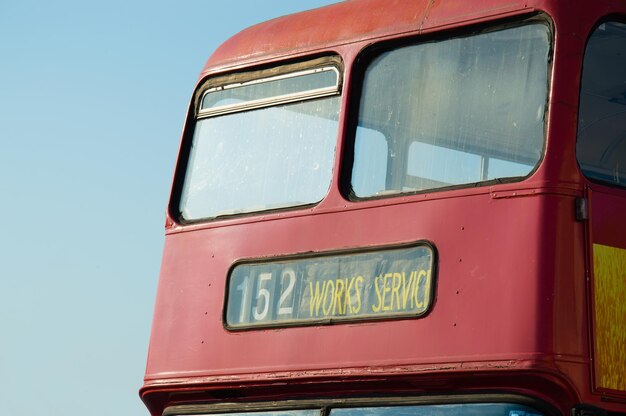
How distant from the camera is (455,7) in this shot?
6.52 metres

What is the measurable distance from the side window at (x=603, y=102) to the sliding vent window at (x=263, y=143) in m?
1.34

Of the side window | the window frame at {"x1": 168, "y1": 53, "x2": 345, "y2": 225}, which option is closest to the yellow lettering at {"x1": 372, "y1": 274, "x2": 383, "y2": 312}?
the window frame at {"x1": 168, "y1": 53, "x2": 345, "y2": 225}

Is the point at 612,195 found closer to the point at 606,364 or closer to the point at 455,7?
the point at 606,364

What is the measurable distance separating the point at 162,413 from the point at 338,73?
209 cm

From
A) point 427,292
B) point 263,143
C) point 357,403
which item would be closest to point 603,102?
point 427,292

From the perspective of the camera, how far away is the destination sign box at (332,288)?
620 cm

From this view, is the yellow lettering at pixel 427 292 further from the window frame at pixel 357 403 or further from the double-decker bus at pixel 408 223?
the window frame at pixel 357 403

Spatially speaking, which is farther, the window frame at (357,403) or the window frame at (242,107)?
the window frame at (242,107)

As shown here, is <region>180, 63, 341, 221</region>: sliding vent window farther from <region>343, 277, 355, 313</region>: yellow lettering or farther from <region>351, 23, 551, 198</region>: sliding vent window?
<region>343, 277, 355, 313</region>: yellow lettering

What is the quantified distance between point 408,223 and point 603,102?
3.46 feet

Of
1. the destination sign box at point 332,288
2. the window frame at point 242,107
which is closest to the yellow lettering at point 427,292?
the destination sign box at point 332,288

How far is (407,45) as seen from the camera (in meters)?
6.68

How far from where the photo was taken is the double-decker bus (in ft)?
19.1

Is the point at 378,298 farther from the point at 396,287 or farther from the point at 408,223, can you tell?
the point at 408,223
